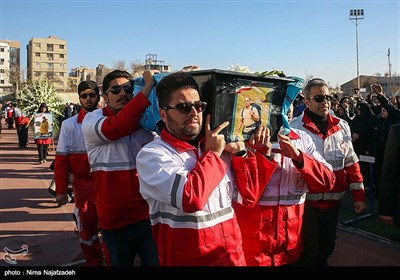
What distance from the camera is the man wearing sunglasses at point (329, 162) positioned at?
359 centimetres

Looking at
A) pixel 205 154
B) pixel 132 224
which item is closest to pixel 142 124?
pixel 132 224

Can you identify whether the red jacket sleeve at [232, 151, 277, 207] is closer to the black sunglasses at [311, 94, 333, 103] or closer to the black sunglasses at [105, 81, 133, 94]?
the black sunglasses at [105, 81, 133, 94]

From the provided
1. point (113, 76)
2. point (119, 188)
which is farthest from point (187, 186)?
point (113, 76)

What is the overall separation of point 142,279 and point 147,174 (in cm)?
55

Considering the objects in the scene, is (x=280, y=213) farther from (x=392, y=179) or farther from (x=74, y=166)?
(x=74, y=166)

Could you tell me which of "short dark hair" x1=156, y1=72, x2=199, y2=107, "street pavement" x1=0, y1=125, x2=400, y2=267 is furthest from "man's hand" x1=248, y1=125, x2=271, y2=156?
"street pavement" x1=0, y1=125, x2=400, y2=267

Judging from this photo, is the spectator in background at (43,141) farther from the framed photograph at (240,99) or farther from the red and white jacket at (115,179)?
the framed photograph at (240,99)

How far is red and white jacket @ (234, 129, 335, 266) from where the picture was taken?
8.67ft

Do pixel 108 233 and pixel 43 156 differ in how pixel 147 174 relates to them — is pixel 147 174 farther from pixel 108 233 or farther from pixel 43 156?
pixel 43 156

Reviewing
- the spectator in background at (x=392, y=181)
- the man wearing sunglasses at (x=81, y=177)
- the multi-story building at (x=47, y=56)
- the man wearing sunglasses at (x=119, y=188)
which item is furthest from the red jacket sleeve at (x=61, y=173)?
the multi-story building at (x=47, y=56)

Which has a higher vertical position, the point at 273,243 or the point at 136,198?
the point at 136,198

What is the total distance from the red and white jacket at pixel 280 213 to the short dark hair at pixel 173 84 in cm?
92

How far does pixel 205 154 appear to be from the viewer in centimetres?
211

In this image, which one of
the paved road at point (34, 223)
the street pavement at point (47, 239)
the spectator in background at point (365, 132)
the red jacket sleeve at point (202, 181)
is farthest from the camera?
the spectator in background at point (365, 132)
